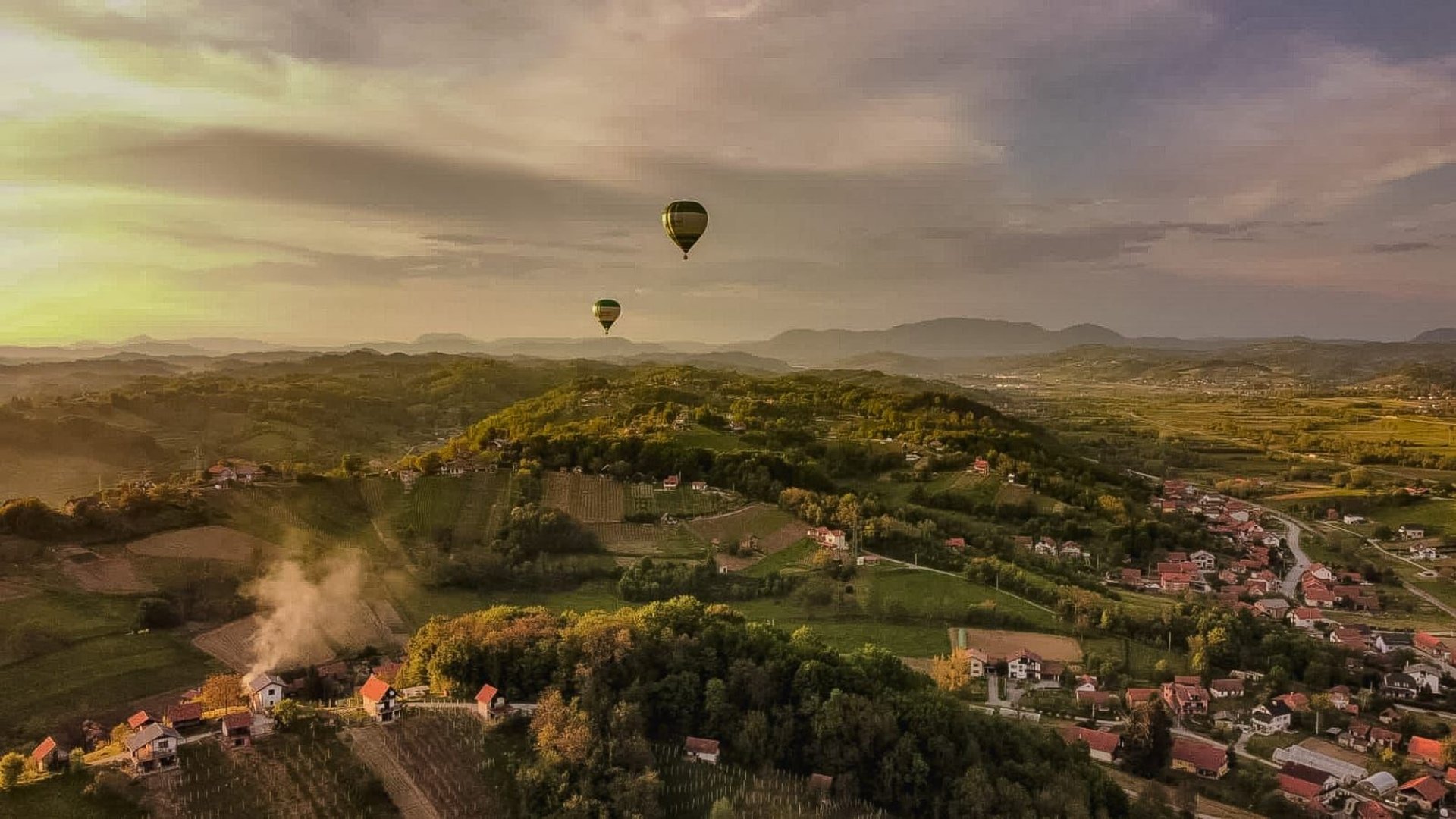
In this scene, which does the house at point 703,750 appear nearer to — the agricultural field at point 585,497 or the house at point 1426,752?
the house at point 1426,752

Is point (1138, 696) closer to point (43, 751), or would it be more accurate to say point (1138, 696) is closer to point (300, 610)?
point (300, 610)

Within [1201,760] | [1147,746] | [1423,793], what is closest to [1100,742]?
[1147,746]

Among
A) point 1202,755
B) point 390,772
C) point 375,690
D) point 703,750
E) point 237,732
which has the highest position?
point 375,690

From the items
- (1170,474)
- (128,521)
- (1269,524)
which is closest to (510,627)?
(128,521)

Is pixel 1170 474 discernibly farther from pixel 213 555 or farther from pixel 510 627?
pixel 213 555

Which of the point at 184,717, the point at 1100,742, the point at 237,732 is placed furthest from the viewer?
the point at 1100,742

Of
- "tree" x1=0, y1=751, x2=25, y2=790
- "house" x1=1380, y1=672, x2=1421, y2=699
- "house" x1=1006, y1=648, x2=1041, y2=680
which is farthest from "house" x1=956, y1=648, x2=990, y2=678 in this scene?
"tree" x1=0, y1=751, x2=25, y2=790
